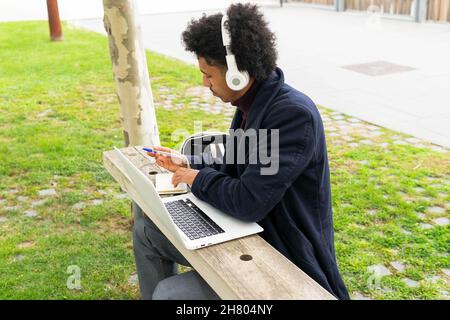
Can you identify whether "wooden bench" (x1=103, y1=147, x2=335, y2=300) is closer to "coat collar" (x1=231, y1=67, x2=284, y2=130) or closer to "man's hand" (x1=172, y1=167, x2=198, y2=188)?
"man's hand" (x1=172, y1=167, x2=198, y2=188)

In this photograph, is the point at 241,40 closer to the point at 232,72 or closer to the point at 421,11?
the point at 232,72

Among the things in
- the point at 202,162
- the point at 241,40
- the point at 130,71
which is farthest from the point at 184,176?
the point at 130,71

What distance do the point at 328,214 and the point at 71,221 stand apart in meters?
2.58

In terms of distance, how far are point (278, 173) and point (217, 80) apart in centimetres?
50

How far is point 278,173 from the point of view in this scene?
2.00m

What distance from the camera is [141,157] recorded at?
294cm

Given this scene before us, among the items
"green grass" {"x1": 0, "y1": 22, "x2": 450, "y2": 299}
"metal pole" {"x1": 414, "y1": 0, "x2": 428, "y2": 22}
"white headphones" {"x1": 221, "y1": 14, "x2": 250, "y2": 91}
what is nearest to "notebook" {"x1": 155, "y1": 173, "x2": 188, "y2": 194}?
"white headphones" {"x1": 221, "y1": 14, "x2": 250, "y2": 91}

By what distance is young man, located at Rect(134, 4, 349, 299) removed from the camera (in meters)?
2.02

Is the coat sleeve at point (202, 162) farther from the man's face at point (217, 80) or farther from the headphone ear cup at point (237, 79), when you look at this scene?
the headphone ear cup at point (237, 79)

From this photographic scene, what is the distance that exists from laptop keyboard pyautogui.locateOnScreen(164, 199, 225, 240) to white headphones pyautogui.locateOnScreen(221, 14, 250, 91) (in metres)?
0.52

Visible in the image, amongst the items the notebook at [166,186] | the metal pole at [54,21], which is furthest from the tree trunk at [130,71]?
the metal pole at [54,21]

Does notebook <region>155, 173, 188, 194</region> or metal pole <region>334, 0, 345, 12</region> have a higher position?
metal pole <region>334, 0, 345, 12</region>
